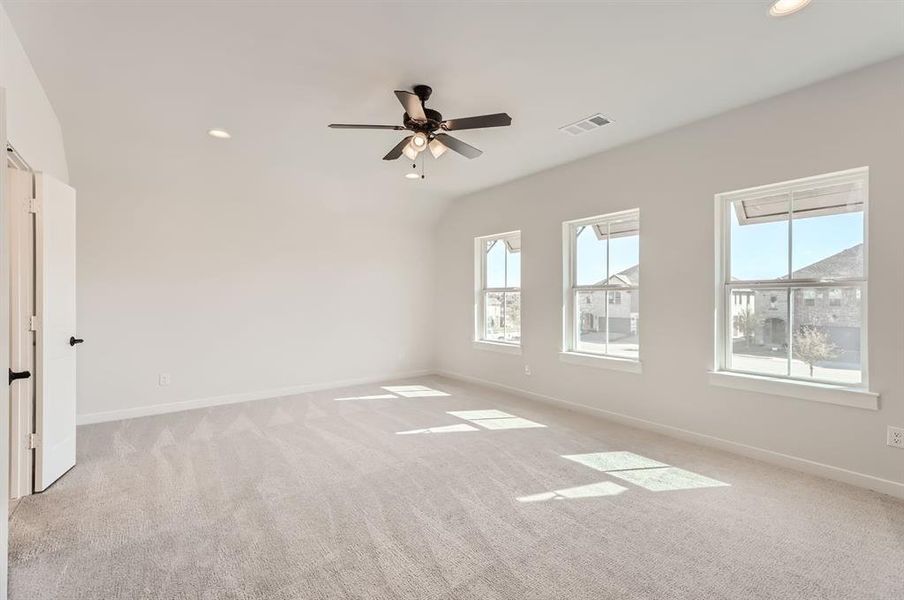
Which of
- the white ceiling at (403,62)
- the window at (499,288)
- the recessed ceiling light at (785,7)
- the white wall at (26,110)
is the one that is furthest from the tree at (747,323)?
the white wall at (26,110)

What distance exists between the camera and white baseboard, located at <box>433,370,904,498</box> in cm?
273

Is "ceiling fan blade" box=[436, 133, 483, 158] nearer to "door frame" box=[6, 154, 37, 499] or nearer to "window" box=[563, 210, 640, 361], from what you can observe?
"window" box=[563, 210, 640, 361]

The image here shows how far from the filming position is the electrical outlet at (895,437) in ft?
8.65

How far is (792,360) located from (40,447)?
547 centimetres

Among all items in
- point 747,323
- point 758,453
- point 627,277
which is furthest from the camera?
point 627,277

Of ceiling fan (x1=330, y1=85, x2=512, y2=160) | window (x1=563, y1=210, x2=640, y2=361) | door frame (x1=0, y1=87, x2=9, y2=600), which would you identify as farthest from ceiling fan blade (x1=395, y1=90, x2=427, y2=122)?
window (x1=563, y1=210, x2=640, y2=361)

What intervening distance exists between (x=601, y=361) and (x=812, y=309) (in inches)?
71.4

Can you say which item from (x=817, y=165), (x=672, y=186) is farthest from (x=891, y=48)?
(x=672, y=186)

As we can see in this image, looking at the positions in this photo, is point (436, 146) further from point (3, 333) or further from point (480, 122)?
point (3, 333)

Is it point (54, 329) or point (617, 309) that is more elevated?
point (617, 309)

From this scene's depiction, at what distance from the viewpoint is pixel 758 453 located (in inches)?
128

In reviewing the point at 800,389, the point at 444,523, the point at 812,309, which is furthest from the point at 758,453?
the point at 444,523

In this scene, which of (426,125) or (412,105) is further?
(426,125)

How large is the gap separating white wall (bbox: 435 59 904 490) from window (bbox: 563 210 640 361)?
0.46 feet
